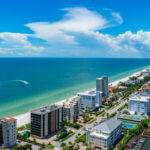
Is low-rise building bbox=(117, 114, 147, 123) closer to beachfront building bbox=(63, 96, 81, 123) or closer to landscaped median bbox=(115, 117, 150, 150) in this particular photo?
landscaped median bbox=(115, 117, 150, 150)

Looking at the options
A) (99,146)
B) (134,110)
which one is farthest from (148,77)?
(99,146)

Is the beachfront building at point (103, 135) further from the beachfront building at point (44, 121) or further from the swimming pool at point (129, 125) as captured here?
the beachfront building at point (44, 121)

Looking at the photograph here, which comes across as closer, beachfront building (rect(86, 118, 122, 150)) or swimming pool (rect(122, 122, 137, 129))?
beachfront building (rect(86, 118, 122, 150))

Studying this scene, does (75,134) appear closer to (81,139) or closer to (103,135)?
(81,139)

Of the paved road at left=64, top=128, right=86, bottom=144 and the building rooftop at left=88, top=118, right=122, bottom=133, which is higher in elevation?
the building rooftop at left=88, top=118, right=122, bottom=133

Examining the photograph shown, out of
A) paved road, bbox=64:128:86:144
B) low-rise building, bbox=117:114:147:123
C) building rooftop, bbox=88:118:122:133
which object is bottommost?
paved road, bbox=64:128:86:144

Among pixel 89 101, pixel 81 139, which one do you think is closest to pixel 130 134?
pixel 81 139

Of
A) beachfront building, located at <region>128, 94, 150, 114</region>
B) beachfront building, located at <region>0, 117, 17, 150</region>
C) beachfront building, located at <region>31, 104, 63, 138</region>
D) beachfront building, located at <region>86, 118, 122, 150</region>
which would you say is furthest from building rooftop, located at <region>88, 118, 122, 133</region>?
beachfront building, located at <region>128, 94, 150, 114</region>

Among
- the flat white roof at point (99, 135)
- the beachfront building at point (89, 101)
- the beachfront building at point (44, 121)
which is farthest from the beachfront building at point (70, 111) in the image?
the flat white roof at point (99, 135)
